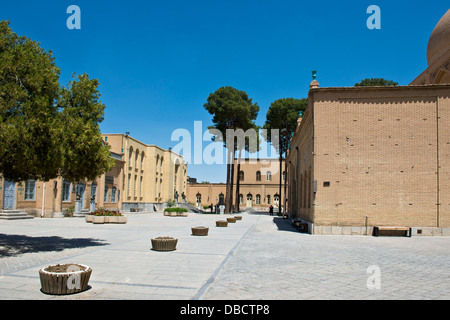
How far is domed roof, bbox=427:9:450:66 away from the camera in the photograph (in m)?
24.0

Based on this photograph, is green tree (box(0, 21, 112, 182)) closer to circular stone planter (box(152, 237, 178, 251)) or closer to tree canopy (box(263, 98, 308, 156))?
circular stone planter (box(152, 237, 178, 251))

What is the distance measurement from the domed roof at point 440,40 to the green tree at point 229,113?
71.5ft

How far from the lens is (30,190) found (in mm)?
26656

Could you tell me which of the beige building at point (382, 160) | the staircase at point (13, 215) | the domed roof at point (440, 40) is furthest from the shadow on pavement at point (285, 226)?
the staircase at point (13, 215)

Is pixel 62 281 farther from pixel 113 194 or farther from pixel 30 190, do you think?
pixel 113 194

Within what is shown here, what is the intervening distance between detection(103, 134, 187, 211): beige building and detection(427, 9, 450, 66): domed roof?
2793 centimetres

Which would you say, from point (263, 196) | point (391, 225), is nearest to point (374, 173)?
point (391, 225)

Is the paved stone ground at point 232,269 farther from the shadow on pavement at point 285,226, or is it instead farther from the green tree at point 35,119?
the shadow on pavement at point 285,226

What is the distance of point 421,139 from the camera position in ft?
56.6

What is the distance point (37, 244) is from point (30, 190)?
16.6 metres

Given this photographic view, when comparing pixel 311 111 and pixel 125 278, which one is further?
pixel 311 111

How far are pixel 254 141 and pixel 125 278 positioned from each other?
133 ft

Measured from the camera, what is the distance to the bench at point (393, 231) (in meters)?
16.8
